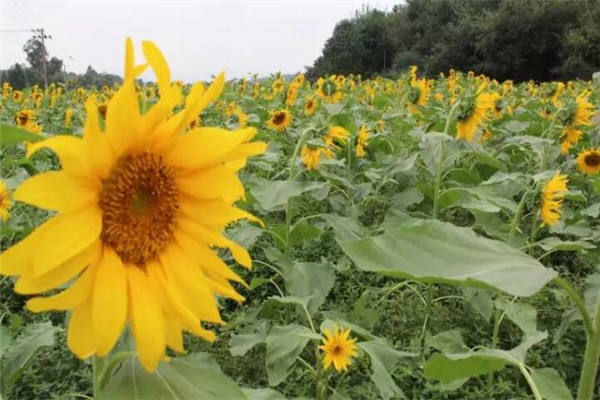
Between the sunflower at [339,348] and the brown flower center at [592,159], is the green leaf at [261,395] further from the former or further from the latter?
the brown flower center at [592,159]

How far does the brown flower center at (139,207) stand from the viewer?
656mm

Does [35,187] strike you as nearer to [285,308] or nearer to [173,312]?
[173,312]

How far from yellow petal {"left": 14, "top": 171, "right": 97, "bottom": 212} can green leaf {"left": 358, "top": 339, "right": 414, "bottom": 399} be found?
98 centimetres

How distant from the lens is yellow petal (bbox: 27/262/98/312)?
588 millimetres

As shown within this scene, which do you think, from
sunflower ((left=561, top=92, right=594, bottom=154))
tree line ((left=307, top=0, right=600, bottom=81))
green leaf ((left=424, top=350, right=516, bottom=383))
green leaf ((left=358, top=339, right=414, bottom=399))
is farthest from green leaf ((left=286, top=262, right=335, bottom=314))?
tree line ((left=307, top=0, right=600, bottom=81))

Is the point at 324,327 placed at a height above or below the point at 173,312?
below

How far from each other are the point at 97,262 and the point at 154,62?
0.20 m

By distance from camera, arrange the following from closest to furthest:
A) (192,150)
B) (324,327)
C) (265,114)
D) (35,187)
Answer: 1. (35,187)
2. (192,150)
3. (324,327)
4. (265,114)

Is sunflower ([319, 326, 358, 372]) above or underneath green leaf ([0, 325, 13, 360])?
underneath

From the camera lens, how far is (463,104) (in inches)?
92.0

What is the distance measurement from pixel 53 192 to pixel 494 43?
68.9 feet

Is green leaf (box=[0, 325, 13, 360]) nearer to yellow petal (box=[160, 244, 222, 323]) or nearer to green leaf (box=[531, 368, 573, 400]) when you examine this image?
yellow petal (box=[160, 244, 222, 323])

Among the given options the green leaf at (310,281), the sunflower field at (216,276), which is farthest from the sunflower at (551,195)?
the green leaf at (310,281)

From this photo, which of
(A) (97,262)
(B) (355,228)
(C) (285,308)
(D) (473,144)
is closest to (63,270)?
(A) (97,262)
